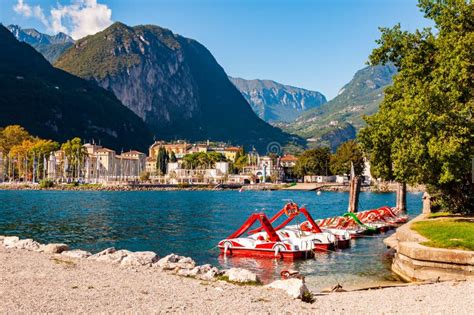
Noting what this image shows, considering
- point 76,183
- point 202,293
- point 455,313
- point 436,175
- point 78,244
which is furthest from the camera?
point 76,183

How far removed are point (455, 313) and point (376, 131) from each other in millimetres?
19267

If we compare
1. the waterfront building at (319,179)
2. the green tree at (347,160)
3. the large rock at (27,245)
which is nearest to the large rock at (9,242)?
the large rock at (27,245)

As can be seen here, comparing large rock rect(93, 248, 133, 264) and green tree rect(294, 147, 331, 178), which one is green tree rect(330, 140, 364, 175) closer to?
green tree rect(294, 147, 331, 178)

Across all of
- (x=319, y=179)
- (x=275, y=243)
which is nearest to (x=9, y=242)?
(x=275, y=243)

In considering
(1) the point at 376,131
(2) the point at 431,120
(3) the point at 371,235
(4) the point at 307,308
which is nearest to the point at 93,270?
(4) the point at 307,308

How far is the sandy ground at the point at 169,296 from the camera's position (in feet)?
45.0

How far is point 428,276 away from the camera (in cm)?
2027

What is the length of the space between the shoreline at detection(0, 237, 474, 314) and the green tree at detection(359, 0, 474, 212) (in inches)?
381

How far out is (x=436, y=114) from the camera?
2650 centimetres

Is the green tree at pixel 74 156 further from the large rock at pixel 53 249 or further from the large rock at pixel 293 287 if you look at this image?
the large rock at pixel 293 287

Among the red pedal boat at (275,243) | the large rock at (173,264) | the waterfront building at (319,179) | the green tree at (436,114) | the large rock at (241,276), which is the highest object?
the green tree at (436,114)

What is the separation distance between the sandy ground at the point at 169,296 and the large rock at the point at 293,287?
1.04 feet

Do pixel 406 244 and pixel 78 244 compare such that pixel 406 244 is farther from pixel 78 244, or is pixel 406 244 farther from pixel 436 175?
pixel 78 244

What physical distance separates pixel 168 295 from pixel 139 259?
24.7 ft
